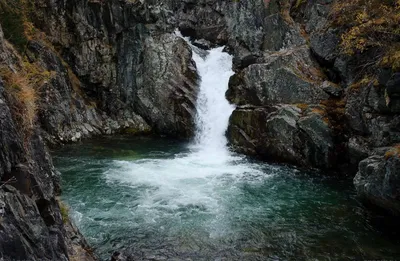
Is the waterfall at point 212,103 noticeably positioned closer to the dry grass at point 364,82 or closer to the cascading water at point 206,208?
the cascading water at point 206,208

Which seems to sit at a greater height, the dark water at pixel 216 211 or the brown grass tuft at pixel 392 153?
the brown grass tuft at pixel 392 153

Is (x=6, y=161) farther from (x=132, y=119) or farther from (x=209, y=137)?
(x=132, y=119)

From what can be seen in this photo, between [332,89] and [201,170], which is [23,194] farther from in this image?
[332,89]

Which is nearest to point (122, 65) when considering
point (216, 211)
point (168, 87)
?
point (168, 87)

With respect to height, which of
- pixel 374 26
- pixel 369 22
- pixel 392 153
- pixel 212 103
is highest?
pixel 369 22

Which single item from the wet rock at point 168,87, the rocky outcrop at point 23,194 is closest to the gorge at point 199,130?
the rocky outcrop at point 23,194

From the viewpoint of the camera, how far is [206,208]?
1612cm

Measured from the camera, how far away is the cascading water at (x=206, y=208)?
1255cm

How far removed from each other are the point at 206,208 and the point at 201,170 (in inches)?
242

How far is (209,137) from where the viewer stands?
29.7 m

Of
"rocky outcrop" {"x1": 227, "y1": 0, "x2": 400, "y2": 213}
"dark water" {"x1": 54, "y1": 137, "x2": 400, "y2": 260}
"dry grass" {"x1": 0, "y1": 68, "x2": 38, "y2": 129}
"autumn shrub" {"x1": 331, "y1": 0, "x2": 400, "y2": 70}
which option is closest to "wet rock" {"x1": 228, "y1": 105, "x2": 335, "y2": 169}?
"rocky outcrop" {"x1": 227, "y1": 0, "x2": 400, "y2": 213}

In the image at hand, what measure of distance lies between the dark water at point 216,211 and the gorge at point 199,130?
0.09 m

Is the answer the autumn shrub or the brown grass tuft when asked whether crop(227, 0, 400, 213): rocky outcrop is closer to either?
the autumn shrub

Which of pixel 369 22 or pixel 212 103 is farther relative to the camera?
pixel 212 103
